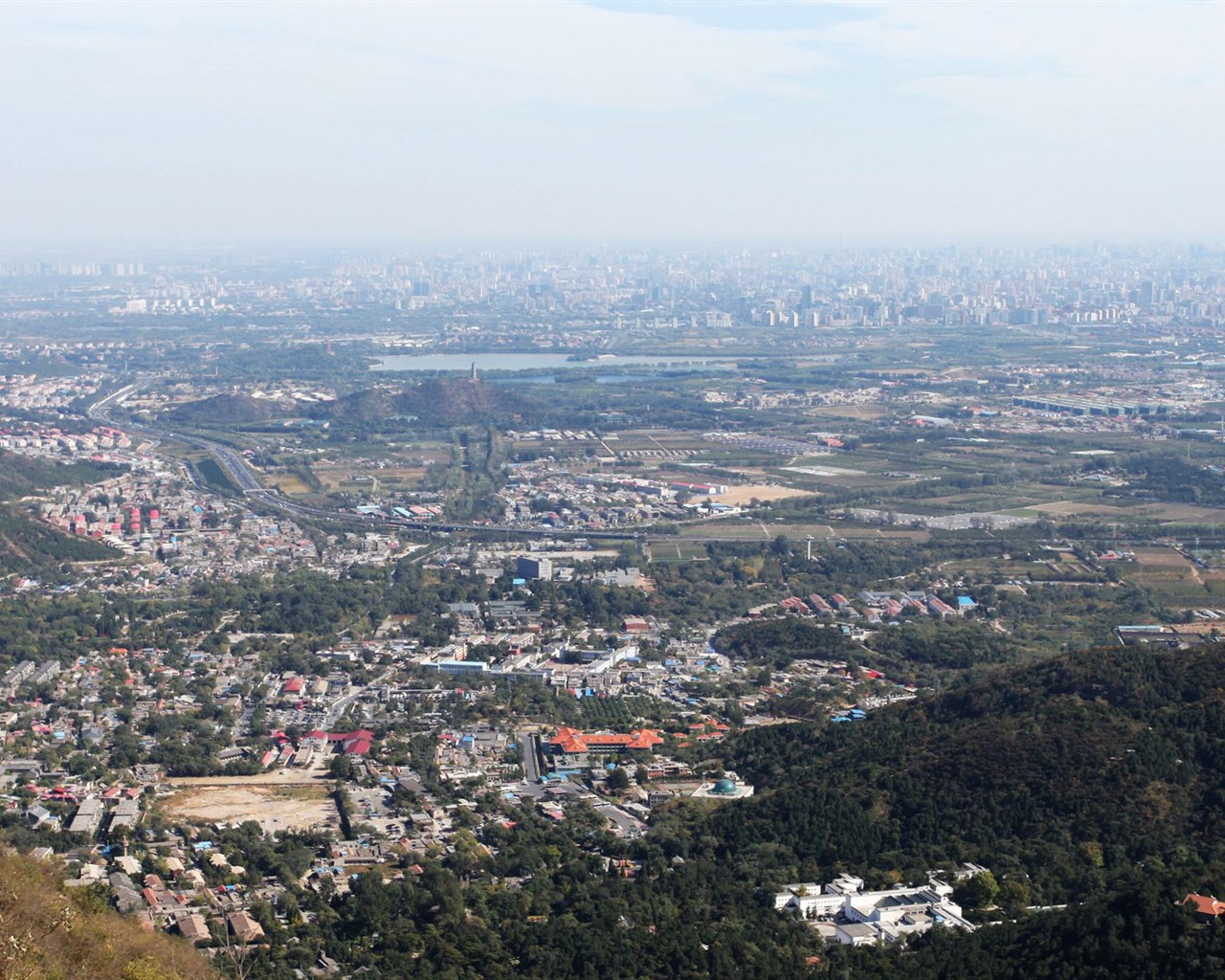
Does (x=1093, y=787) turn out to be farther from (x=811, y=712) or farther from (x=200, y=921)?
(x=200, y=921)

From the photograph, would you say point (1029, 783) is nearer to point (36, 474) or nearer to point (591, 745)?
point (591, 745)

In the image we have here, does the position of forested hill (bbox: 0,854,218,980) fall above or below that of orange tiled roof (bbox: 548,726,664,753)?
above

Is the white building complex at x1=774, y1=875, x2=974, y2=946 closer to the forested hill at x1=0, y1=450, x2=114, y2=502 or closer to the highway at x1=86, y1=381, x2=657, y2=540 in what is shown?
the highway at x1=86, y1=381, x2=657, y2=540

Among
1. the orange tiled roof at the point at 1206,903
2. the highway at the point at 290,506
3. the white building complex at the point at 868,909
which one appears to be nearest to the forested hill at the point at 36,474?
the highway at the point at 290,506

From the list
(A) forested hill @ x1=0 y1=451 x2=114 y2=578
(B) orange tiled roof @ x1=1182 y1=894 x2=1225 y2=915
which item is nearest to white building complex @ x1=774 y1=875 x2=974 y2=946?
(B) orange tiled roof @ x1=1182 y1=894 x2=1225 y2=915

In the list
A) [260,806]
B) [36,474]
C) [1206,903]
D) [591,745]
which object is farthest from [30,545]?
[1206,903]

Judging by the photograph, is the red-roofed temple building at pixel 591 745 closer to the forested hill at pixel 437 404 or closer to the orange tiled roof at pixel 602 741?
the orange tiled roof at pixel 602 741

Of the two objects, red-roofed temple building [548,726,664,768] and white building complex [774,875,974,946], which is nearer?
white building complex [774,875,974,946]
